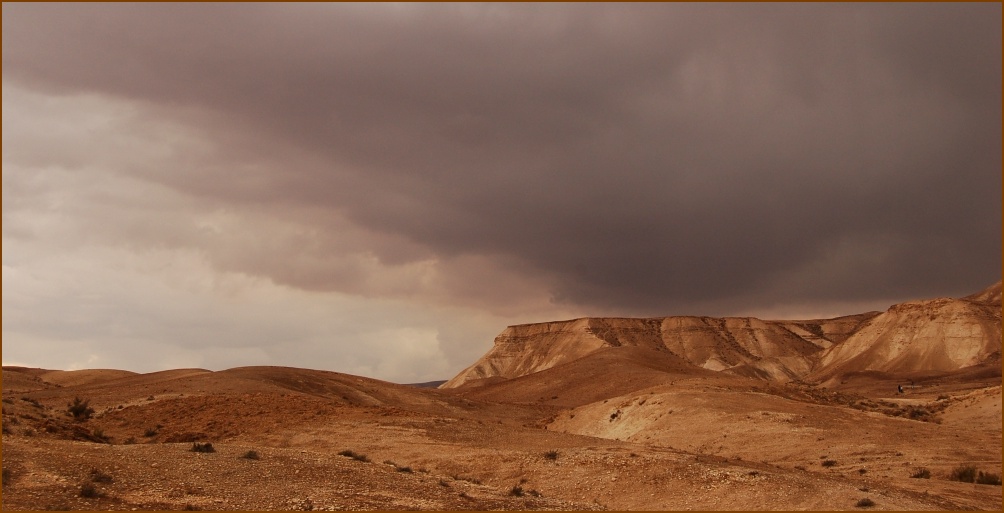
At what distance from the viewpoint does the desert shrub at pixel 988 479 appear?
27.5 m

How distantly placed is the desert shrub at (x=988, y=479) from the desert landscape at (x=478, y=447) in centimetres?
8

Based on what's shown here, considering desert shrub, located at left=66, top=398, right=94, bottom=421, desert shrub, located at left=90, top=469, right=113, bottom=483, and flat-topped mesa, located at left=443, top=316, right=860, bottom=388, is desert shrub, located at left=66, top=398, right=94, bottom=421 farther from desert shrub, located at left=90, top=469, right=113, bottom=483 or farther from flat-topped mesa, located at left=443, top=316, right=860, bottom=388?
flat-topped mesa, located at left=443, top=316, right=860, bottom=388

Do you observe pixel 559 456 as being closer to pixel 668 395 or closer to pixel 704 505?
pixel 704 505

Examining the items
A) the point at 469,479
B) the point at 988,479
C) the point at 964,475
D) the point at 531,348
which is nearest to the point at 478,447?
the point at 469,479

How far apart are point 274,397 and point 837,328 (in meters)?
175

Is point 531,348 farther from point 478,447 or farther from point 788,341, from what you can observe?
point 478,447

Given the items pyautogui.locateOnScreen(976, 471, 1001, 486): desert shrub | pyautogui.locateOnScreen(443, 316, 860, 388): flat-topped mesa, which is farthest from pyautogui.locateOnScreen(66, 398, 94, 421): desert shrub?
pyautogui.locateOnScreen(443, 316, 860, 388): flat-topped mesa

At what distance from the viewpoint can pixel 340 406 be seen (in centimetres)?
4084

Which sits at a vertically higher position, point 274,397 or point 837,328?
point 837,328

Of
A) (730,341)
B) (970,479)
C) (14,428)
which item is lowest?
(970,479)

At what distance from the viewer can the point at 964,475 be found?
92.2ft

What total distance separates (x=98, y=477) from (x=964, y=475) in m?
31.2

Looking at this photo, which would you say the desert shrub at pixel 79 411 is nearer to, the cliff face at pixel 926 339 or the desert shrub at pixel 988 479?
the desert shrub at pixel 988 479

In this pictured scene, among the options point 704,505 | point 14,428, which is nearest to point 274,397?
point 14,428
